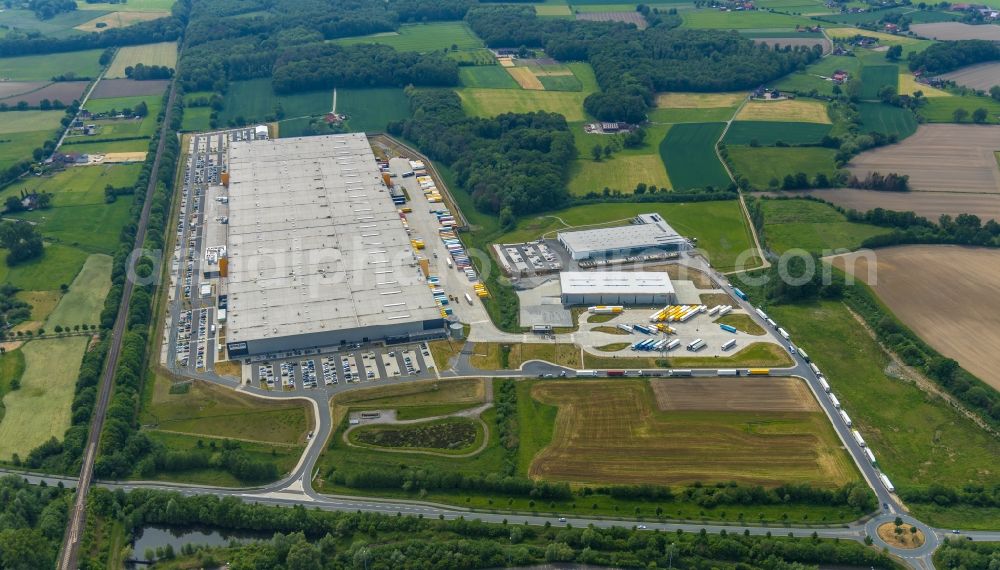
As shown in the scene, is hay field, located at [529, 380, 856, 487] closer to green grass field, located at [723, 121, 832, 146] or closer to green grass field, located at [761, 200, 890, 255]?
green grass field, located at [761, 200, 890, 255]

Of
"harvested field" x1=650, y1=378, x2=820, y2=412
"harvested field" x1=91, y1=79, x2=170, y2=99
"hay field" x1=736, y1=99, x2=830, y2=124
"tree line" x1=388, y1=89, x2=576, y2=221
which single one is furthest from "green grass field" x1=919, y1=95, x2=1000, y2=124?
"harvested field" x1=91, y1=79, x2=170, y2=99

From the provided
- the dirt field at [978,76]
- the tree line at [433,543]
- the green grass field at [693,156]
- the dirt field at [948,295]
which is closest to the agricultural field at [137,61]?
the green grass field at [693,156]

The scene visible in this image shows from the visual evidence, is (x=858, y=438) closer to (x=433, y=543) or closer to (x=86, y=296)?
(x=433, y=543)

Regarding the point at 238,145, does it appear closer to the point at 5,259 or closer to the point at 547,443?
the point at 5,259

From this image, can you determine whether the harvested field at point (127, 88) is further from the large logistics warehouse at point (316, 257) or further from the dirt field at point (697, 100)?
the dirt field at point (697, 100)

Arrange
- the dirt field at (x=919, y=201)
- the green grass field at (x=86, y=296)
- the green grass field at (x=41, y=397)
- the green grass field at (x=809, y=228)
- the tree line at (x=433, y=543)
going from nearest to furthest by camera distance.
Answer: the tree line at (x=433, y=543)
the green grass field at (x=41, y=397)
the green grass field at (x=86, y=296)
the green grass field at (x=809, y=228)
the dirt field at (x=919, y=201)

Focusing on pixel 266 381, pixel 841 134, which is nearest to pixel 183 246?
pixel 266 381
